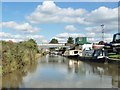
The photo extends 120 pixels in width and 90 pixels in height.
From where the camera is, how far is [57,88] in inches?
738

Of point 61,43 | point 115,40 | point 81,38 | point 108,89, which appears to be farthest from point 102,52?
point 61,43

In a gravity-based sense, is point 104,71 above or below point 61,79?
below

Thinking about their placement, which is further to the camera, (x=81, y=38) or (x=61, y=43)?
(x=61, y=43)

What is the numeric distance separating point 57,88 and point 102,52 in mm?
33835

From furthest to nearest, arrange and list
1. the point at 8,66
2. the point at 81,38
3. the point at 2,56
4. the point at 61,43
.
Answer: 1. the point at 61,43
2. the point at 81,38
3. the point at 8,66
4. the point at 2,56

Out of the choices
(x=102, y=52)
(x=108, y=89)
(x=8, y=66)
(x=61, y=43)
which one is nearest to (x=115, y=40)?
(x=102, y=52)

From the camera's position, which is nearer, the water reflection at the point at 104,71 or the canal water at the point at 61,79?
the canal water at the point at 61,79

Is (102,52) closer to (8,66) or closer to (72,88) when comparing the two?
(8,66)

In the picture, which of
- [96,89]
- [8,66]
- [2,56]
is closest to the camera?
[96,89]

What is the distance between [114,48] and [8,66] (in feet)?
111

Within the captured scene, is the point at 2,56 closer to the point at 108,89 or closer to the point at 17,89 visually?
the point at 17,89

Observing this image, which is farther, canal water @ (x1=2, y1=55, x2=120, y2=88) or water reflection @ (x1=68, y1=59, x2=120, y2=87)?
water reflection @ (x1=68, y1=59, x2=120, y2=87)

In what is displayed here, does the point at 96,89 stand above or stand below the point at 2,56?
below

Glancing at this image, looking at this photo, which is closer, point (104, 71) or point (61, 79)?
point (61, 79)
